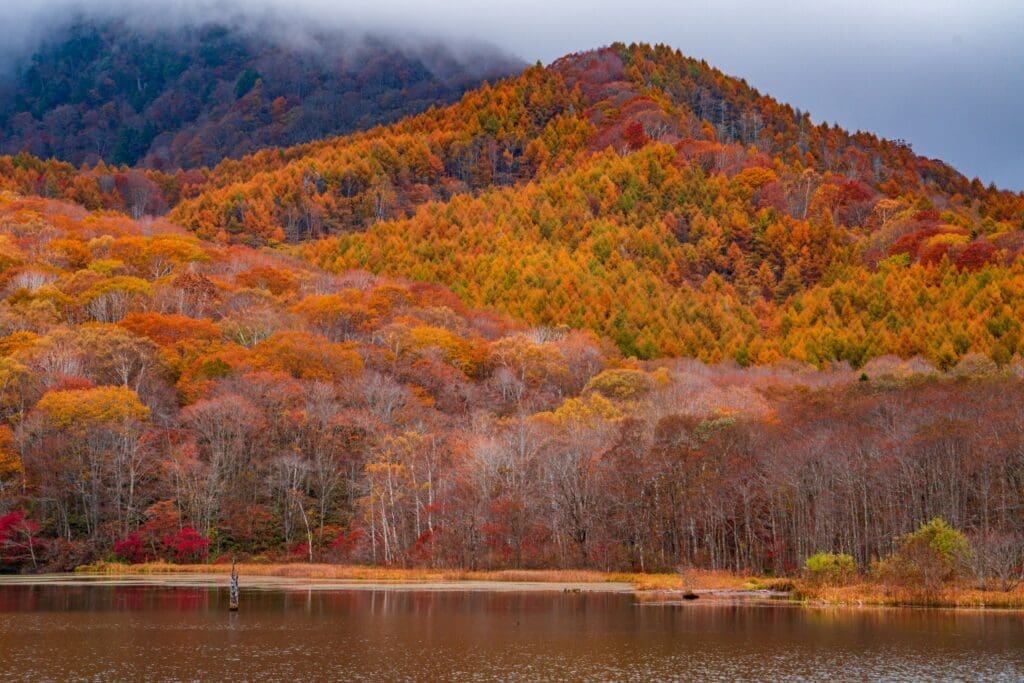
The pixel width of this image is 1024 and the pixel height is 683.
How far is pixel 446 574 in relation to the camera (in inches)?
3073

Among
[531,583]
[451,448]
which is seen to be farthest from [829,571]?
[451,448]

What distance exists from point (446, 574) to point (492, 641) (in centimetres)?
3464

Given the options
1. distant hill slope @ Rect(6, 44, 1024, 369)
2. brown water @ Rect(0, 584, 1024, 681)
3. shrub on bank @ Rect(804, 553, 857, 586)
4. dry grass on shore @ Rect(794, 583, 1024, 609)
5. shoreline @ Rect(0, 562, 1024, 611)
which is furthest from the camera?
distant hill slope @ Rect(6, 44, 1024, 369)

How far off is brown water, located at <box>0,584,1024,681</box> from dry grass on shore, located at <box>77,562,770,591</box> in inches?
344

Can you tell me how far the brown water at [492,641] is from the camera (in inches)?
1457

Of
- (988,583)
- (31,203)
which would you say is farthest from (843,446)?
(31,203)

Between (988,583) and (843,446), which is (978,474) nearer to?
(843,446)

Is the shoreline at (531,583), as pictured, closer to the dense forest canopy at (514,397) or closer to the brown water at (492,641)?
the brown water at (492,641)

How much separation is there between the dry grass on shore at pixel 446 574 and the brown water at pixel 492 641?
8727mm

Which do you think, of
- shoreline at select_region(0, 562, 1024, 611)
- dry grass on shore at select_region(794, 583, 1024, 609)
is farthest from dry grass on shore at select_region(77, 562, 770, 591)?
dry grass on shore at select_region(794, 583, 1024, 609)

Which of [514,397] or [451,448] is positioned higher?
[514,397]

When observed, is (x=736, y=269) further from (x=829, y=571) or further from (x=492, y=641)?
(x=492, y=641)

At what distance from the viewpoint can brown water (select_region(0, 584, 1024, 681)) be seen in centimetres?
3700

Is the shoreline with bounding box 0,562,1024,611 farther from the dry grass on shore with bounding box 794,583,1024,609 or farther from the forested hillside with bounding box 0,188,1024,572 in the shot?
the forested hillside with bounding box 0,188,1024,572
